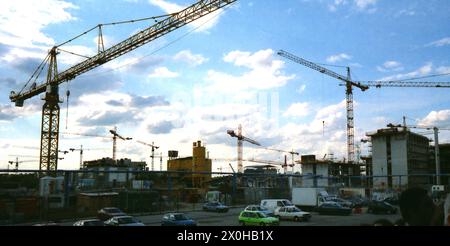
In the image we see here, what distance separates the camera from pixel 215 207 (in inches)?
922

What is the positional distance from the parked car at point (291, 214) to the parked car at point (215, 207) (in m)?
8.04

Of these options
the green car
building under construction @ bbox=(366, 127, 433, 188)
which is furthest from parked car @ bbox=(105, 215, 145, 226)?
building under construction @ bbox=(366, 127, 433, 188)

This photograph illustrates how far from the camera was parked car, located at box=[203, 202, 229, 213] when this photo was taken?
75.2 ft

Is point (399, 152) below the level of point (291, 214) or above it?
above

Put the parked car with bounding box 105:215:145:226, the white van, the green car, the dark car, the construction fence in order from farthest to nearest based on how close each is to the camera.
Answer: the dark car, the white van, the green car, the parked car with bounding box 105:215:145:226, the construction fence

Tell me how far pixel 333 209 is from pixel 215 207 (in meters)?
16.7

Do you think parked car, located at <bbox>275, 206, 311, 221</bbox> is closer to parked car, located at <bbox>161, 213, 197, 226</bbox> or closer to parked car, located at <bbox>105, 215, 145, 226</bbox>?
parked car, located at <bbox>161, 213, 197, 226</bbox>

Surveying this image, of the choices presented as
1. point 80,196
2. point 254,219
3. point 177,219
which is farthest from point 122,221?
point 254,219

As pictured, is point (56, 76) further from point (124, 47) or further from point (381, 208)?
point (381, 208)

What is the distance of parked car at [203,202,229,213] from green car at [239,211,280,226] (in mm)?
1069

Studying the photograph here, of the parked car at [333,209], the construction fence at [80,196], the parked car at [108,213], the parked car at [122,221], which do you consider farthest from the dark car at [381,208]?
the parked car at [122,221]

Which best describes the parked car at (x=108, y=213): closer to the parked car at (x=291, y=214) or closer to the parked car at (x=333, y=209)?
the parked car at (x=291, y=214)
